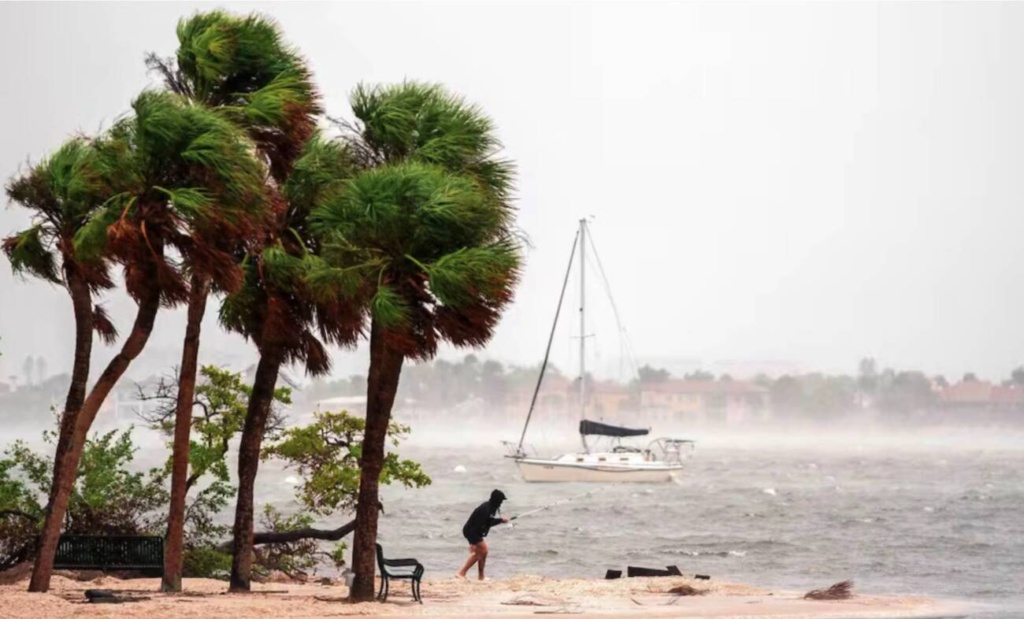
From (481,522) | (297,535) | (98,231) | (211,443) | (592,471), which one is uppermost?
(98,231)

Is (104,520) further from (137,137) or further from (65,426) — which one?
(137,137)

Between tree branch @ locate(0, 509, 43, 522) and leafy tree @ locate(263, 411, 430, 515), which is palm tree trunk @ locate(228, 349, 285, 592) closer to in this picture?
leafy tree @ locate(263, 411, 430, 515)

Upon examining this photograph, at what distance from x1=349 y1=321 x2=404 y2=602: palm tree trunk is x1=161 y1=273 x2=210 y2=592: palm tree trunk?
2656mm

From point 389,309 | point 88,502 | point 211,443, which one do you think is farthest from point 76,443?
point 211,443

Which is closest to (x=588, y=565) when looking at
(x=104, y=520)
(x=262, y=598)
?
(x=104, y=520)

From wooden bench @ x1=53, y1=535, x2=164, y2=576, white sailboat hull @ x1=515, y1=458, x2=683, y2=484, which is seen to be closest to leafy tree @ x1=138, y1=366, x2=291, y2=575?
wooden bench @ x1=53, y1=535, x2=164, y2=576

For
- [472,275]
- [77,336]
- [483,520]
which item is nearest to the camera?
[472,275]

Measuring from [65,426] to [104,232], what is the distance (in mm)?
3513

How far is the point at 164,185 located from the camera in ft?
86.2

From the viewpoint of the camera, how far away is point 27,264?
27984 millimetres

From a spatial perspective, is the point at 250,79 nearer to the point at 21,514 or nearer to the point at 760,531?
the point at 21,514

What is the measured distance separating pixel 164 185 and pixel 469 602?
25.7ft

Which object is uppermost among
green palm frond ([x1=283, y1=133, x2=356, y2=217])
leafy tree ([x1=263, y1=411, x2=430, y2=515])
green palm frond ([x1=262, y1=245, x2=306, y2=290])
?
green palm frond ([x1=283, y1=133, x2=356, y2=217])

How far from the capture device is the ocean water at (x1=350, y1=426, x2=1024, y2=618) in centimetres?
5003
